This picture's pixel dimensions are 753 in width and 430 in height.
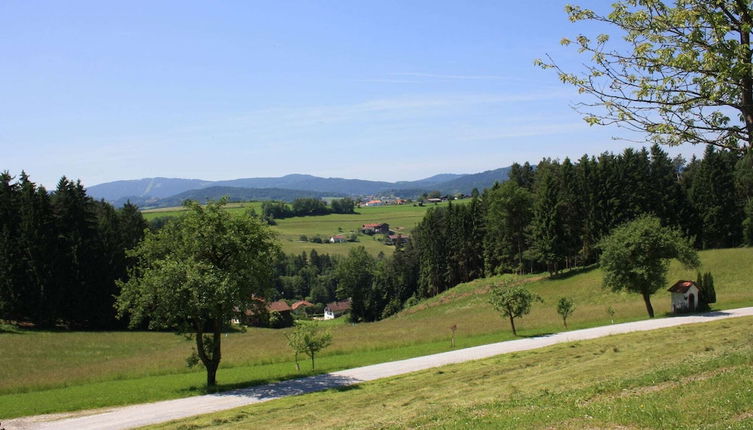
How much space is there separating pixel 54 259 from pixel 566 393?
187ft

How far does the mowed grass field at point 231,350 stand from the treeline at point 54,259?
17.2 feet

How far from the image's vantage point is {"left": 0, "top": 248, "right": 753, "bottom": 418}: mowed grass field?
2739cm

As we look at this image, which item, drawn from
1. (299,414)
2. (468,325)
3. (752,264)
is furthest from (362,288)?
(299,414)

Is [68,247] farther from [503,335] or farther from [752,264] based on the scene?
[752,264]

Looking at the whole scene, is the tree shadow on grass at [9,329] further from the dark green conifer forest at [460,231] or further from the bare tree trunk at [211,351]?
the bare tree trunk at [211,351]

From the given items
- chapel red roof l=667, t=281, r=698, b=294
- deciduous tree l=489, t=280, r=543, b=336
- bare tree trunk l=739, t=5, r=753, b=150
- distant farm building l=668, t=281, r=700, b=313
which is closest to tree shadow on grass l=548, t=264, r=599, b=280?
chapel red roof l=667, t=281, r=698, b=294

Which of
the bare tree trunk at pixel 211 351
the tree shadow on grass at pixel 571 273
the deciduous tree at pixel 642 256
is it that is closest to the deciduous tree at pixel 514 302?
the deciduous tree at pixel 642 256

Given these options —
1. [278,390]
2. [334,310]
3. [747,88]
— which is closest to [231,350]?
[278,390]

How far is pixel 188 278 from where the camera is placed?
82.5 ft

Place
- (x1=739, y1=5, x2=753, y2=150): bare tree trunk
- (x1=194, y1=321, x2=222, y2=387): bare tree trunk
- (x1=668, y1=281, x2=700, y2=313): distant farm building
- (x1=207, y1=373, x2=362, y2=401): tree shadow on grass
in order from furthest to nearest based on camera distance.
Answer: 1. (x1=668, y1=281, x2=700, y2=313): distant farm building
2. (x1=194, y1=321, x2=222, y2=387): bare tree trunk
3. (x1=207, y1=373, x2=362, y2=401): tree shadow on grass
4. (x1=739, y1=5, x2=753, y2=150): bare tree trunk

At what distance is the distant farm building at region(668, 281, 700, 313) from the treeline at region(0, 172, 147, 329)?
169 ft

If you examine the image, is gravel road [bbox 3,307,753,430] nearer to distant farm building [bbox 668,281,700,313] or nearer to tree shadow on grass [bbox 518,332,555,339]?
tree shadow on grass [bbox 518,332,555,339]

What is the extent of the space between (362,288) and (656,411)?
313 ft

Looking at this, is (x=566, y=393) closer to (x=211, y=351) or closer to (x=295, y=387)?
(x=295, y=387)
